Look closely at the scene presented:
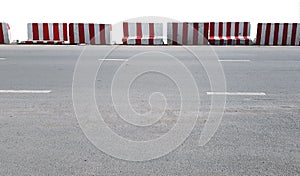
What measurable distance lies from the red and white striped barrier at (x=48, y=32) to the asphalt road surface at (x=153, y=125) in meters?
6.28

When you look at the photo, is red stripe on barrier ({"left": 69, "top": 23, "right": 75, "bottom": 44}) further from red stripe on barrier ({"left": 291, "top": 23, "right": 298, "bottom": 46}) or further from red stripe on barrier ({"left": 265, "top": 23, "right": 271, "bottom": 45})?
red stripe on barrier ({"left": 291, "top": 23, "right": 298, "bottom": 46})

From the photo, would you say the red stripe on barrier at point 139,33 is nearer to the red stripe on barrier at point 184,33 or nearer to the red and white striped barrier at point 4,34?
the red stripe on barrier at point 184,33

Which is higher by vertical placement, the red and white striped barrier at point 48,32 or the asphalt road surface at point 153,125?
the red and white striped barrier at point 48,32

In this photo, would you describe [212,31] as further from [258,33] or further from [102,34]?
[102,34]

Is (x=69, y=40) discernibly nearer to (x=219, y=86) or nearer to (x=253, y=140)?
(x=219, y=86)

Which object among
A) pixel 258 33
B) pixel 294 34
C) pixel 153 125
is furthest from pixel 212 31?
pixel 153 125

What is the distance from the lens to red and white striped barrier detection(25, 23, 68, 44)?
1366 centimetres

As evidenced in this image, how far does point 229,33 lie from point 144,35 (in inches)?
133

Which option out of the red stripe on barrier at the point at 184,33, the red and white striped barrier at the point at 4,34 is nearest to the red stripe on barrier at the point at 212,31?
the red stripe on barrier at the point at 184,33

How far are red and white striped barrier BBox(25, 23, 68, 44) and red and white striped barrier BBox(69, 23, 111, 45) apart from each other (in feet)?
1.09

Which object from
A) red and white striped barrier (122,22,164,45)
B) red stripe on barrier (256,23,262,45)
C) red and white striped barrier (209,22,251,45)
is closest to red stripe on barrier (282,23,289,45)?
red stripe on barrier (256,23,262,45)

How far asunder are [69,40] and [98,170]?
11.4m

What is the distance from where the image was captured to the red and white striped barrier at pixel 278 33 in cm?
1352

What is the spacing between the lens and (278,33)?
13.6 meters
